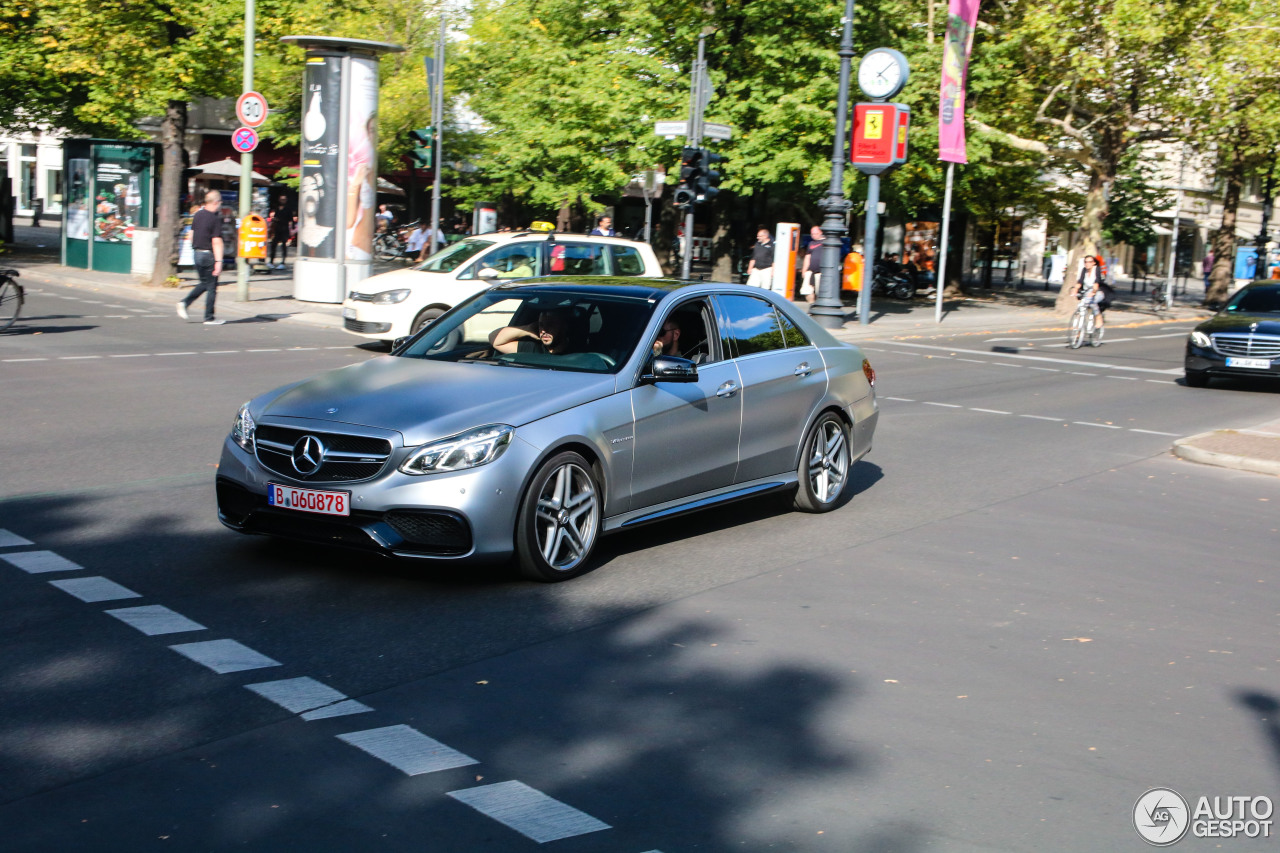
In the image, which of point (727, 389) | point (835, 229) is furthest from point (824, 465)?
point (835, 229)

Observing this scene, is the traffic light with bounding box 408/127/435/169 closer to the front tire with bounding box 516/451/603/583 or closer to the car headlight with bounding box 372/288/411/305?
the car headlight with bounding box 372/288/411/305

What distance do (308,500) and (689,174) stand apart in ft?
58.8

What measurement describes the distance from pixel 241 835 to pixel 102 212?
29818mm

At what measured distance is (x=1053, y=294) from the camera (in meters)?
50.9

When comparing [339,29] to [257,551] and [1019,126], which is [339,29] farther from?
[257,551]

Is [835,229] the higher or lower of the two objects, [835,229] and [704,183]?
the lower

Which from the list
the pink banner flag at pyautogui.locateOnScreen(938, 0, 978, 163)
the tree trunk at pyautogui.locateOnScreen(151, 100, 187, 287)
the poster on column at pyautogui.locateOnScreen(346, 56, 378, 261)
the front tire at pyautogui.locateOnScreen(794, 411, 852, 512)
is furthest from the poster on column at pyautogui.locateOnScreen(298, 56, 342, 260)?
the front tire at pyautogui.locateOnScreen(794, 411, 852, 512)

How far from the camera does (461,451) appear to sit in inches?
249

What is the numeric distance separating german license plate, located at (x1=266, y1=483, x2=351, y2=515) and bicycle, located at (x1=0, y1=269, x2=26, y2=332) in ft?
42.6

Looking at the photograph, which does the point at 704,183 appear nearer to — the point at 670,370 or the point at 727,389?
the point at 727,389

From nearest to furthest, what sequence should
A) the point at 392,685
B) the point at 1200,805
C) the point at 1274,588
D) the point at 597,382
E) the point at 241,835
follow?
1. the point at 241,835
2. the point at 1200,805
3. the point at 392,685
4. the point at 597,382
5. the point at 1274,588

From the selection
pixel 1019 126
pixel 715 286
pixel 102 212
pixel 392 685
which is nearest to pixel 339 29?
pixel 102 212

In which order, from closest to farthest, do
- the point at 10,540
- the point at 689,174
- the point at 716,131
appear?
the point at 10,540 < the point at 716,131 < the point at 689,174

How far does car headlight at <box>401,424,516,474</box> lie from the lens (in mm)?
6262
